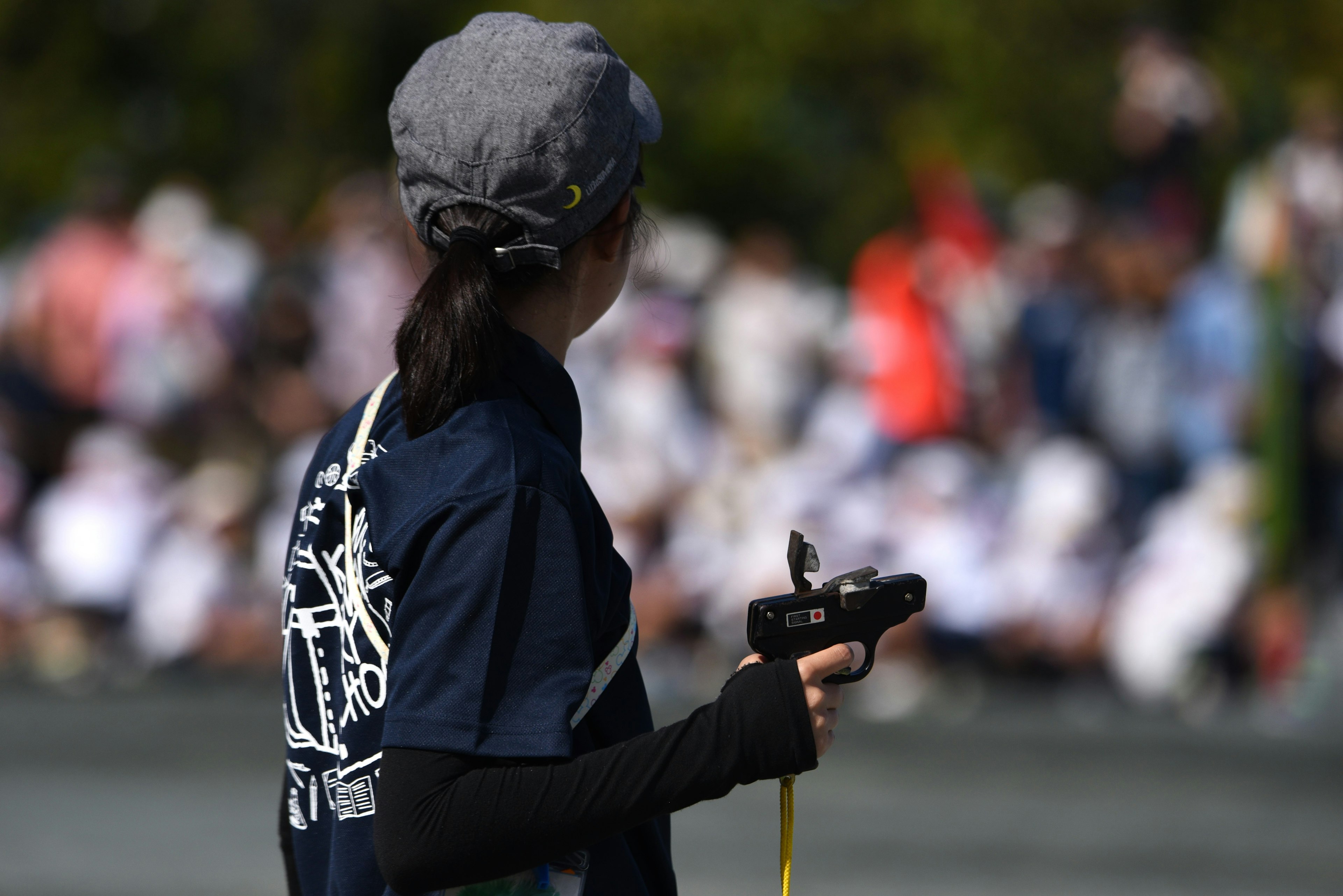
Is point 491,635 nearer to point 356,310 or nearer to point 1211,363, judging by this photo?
point 1211,363

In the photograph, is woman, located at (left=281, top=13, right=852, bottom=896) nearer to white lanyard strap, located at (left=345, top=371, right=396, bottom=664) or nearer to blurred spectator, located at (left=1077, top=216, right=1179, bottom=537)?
white lanyard strap, located at (left=345, top=371, right=396, bottom=664)

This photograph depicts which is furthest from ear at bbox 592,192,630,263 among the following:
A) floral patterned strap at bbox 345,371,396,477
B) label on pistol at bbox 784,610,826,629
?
label on pistol at bbox 784,610,826,629

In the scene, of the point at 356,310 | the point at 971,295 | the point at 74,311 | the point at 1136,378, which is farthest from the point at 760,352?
the point at 74,311

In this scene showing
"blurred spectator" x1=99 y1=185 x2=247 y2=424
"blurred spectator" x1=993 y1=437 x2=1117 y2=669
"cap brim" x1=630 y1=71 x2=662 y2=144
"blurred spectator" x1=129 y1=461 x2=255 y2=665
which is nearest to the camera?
"cap brim" x1=630 y1=71 x2=662 y2=144

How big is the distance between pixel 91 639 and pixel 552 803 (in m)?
7.53

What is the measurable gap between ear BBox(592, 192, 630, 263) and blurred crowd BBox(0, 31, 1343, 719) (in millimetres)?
5386

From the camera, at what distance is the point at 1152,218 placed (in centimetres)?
823

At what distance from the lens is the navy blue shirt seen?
4.21ft

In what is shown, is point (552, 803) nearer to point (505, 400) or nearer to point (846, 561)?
point (505, 400)

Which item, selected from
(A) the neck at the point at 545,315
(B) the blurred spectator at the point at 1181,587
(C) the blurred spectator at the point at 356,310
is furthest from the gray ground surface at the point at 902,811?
(A) the neck at the point at 545,315

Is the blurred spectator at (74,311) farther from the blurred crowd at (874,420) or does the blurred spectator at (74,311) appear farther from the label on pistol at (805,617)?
the label on pistol at (805,617)

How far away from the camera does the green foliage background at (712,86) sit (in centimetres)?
1258

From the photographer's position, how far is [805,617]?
143cm

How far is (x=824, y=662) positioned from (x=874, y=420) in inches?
266
